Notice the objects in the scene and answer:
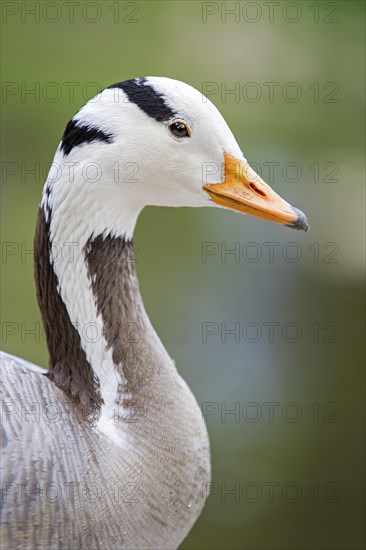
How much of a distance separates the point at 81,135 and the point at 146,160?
0.13m

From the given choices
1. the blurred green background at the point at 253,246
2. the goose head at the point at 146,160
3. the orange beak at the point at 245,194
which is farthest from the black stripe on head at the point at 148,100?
the blurred green background at the point at 253,246

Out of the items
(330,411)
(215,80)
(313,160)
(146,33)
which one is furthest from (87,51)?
(330,411)

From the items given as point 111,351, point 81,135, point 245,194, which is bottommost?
point 111,351

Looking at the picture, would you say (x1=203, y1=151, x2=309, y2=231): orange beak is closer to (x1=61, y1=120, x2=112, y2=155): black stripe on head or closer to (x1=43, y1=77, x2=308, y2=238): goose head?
(x1=43, y1=77, x2=308, y2=238): goose head

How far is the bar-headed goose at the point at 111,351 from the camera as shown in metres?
1.43

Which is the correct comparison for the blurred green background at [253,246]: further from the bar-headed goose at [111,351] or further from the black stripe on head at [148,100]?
the black stripe on head at [148,100]

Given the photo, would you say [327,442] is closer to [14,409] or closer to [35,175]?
[14,409]

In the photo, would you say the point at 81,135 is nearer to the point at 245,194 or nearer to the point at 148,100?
the point at 148,100

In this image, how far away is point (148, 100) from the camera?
148 cm

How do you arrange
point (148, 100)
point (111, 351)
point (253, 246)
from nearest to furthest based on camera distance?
point (148, 100)
point (111, 351)
point (253, 246)

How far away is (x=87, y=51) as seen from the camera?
5.05 m

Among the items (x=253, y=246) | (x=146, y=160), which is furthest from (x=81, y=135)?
(x=253, y=246)

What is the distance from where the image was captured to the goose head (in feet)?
4.85

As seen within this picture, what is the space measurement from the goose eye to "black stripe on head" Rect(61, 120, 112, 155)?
0.12 metres
